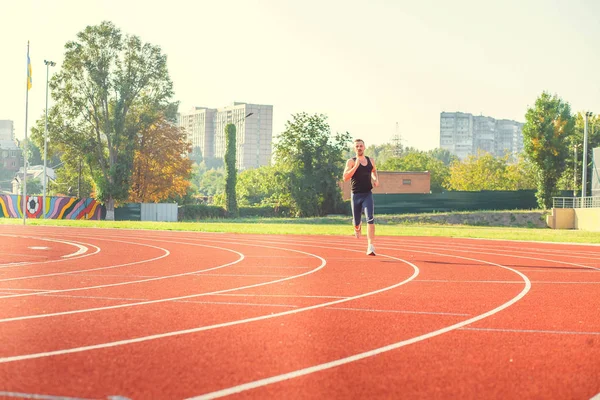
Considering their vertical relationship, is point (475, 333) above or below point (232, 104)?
below

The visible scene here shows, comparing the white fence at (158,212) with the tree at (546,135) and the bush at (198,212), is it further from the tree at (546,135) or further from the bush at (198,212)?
the tree at (546,135)

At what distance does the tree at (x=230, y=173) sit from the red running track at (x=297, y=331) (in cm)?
4734

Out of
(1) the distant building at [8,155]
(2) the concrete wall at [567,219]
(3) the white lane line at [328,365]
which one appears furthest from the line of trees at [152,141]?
(3) the white lane line at [328,365]

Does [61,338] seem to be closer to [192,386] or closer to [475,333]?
[192,386]

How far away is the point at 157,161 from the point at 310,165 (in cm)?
1320

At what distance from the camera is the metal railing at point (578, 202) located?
158 ft

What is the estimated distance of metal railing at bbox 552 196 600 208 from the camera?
48.2 metres

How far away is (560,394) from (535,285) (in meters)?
5.60

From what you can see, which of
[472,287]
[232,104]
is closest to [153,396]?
[472,287]

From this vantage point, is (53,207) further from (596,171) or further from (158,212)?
(596,171)

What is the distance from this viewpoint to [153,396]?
3760 mm

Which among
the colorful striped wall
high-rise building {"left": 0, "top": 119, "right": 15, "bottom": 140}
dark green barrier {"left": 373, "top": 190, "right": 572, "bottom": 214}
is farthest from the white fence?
dark green barrier {"left": 373, "top": 190, "right": 572, "bottom": 214}

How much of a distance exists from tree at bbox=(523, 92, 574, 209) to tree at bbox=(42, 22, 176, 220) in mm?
32012

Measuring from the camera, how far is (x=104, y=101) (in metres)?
52.9
